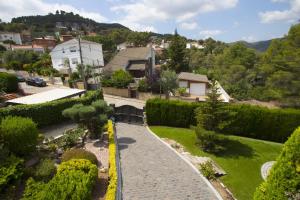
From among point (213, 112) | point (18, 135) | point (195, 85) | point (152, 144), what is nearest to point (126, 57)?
point (195, 85)

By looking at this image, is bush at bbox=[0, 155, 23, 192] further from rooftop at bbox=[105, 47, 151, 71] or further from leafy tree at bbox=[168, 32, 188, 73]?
leafy tree at bbox=[168, 32, 188, 73]

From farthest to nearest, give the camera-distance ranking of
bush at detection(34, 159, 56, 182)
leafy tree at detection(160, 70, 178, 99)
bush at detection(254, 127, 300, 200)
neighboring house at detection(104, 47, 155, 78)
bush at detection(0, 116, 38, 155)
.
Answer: neighboring house at detection(104, 47, 155, 78), leafy tree at detection(160, 70, 178, 99), bush at detection(0, 116, 38, 155), bush at detection(34, 159, 56, 182), bush at detection(254, 127, 300, 200)

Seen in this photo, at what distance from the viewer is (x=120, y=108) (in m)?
29.4

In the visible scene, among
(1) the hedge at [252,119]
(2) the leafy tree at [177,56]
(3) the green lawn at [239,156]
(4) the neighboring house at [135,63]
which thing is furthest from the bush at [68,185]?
(2) the leafy tree at [177,56]

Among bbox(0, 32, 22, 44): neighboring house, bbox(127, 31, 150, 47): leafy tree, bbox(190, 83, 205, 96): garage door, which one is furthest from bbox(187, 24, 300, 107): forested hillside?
bbox(0, 32, 22, 44): neighboring house

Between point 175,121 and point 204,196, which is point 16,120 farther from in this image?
point 175,121

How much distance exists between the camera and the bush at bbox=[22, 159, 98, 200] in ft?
35.4

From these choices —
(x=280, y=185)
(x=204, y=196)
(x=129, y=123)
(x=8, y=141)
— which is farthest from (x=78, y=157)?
(x=129, y=123)

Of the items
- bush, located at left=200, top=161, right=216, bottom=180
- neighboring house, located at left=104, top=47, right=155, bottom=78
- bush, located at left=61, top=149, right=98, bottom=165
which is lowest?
bush, located at left=200, top=161, right=216, bottom=180

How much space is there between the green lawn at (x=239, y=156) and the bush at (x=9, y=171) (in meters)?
13.0

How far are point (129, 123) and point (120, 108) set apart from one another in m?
2.50

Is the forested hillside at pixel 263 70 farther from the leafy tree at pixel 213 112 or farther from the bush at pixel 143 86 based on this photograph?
the bush at pixel 143 86

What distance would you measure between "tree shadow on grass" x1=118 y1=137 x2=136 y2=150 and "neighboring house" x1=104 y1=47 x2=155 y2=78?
31.3 meters

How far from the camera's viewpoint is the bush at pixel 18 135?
15258 millimetres
